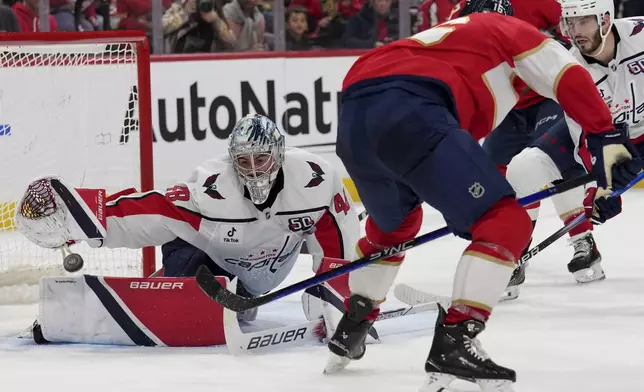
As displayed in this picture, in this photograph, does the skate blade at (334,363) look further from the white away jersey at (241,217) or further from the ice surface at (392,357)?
the white away jersey at (241,217)

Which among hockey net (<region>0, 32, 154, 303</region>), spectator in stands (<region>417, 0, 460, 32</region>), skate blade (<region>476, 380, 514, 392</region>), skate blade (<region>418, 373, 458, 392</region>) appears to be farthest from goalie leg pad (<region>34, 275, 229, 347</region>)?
spectator in stands (<region>417, 0, 460, 32</region>)

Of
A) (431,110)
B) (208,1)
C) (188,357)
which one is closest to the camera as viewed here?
(431,110)

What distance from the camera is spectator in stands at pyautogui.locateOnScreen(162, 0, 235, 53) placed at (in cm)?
609

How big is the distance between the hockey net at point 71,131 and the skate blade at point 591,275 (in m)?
1.45

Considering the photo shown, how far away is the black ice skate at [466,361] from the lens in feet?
7.79

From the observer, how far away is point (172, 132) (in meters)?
6.16

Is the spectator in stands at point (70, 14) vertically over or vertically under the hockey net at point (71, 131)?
over

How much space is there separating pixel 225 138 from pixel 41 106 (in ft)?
6.72

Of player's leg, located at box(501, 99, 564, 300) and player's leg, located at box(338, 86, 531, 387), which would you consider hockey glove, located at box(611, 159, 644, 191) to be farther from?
player's leg, located at box(501, 99, 564, 300)

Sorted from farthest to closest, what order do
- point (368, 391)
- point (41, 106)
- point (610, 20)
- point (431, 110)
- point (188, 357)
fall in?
point (41, 106)
point (610, 20)
point (188, 357)
point (368, 391)
point (431, 110)

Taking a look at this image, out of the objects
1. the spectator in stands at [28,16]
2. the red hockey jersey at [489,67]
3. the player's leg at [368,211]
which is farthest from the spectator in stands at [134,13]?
the red hockey jersey at [489,67]

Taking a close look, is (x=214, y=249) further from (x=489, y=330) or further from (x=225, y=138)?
(x=225, y=138)

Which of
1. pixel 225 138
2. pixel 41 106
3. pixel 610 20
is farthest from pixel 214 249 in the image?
pixel 225 138

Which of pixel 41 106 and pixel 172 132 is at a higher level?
pixel 41 106
